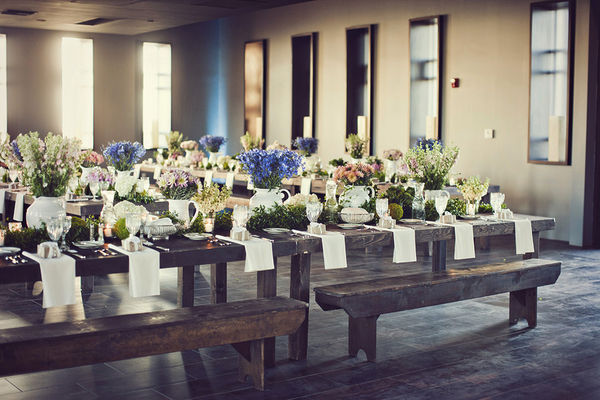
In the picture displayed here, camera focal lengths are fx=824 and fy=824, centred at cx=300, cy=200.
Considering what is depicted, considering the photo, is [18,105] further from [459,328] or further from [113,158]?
[459,328]

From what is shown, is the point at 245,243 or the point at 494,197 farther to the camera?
the point at 494,197

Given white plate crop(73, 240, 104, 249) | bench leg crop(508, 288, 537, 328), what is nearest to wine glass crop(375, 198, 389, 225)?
bench leg crop(508, 288, 537, 328)

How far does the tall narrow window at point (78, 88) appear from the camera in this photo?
1488 centimetres

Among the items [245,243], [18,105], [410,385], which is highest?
[18,105]

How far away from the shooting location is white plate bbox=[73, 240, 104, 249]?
13.4 feet

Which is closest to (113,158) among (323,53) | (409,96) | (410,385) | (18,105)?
(410,385)

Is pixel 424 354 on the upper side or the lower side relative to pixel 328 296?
lower

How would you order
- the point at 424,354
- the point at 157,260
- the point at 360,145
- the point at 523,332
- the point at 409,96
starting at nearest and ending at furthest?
the point at 157,260, the point at 424,354, the point at 523,332, the point at 360,145, the point at 409,96

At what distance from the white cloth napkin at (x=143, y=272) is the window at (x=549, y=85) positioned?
6.65 metres

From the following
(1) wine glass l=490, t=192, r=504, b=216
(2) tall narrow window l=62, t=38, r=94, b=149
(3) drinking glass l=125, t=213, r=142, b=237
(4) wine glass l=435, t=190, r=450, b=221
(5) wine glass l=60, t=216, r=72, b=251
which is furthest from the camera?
(2) tall narrow window l=62, t=38, r=94, b=149

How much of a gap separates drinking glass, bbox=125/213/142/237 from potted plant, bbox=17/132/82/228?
27.5 inches

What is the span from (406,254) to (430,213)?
73 cm

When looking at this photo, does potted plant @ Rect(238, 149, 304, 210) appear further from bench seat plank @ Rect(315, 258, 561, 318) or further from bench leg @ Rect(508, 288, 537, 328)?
bench leg @ Rect(508, 288, 537, 328)

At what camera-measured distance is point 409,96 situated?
452 inches
